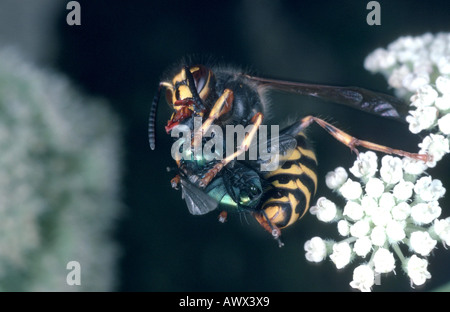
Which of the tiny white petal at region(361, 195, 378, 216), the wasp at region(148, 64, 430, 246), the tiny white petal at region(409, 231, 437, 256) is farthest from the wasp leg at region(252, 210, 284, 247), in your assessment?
the tiny white petal at region(409, 231, 437, 256)

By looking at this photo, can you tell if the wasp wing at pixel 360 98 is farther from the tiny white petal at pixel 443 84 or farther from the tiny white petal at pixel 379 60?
the tiny white petal at pixel 379 60

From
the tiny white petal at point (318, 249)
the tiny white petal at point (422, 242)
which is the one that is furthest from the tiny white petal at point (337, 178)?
the tiny white petal at point (422, 242)

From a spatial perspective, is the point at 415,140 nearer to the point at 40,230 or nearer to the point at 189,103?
the point at 189,103

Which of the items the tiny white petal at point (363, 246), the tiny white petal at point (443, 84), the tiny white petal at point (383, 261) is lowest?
the tiny white petal at point (383, 261)

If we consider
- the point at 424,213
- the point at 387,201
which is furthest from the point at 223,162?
the point at 424,213

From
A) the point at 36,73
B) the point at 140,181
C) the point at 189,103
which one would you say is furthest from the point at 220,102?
the point at 36,73
